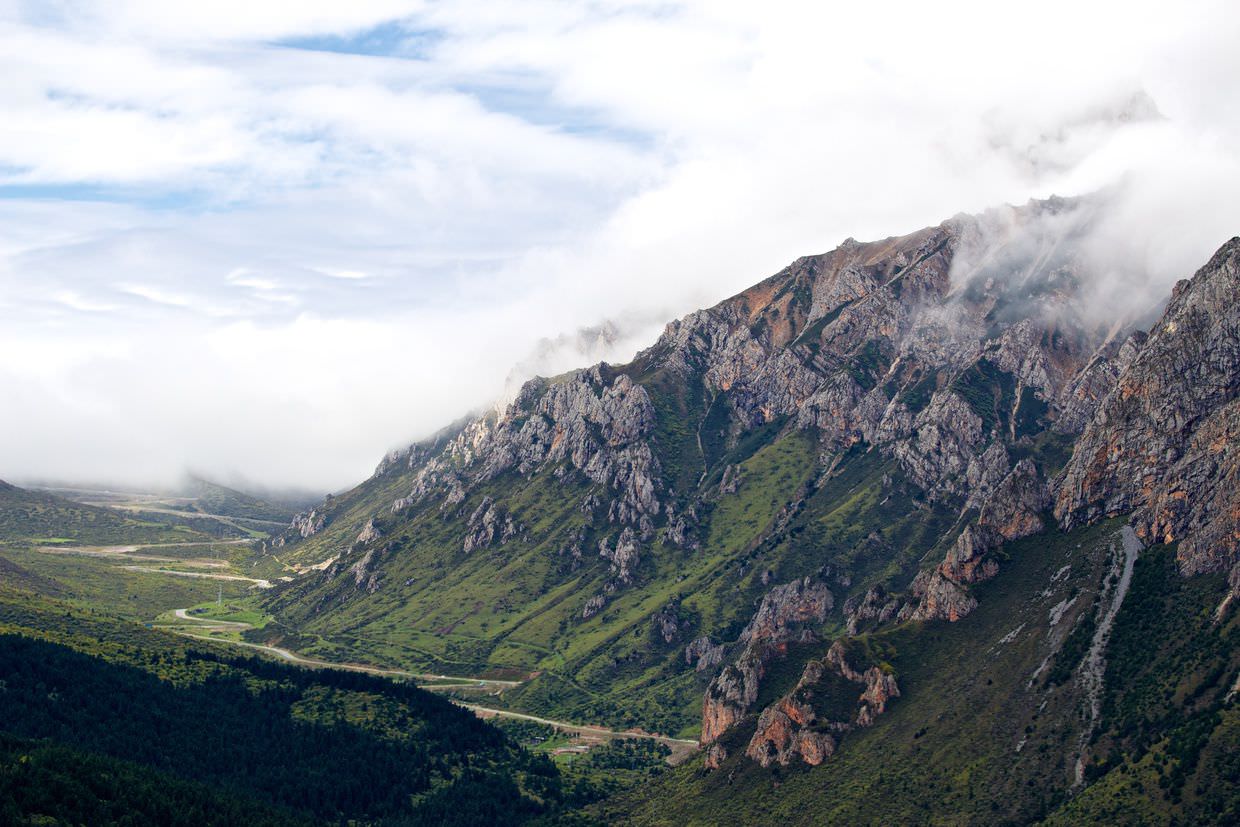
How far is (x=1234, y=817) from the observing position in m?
197

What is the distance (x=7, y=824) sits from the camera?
648 feet

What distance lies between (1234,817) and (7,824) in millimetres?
218494

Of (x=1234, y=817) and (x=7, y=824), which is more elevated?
(x=7, y=824)
